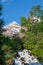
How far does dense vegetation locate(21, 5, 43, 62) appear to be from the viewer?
39.1 metres

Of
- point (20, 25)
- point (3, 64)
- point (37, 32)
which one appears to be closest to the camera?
point (3, 64)

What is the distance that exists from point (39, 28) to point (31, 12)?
23.2 feet

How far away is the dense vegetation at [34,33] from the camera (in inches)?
1540

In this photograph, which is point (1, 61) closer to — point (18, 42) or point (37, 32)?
point (18, 42)

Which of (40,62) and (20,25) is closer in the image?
(40,62)

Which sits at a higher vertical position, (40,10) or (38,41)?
(40,10)

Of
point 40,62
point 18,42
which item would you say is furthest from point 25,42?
point 40,62

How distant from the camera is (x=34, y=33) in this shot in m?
44.7

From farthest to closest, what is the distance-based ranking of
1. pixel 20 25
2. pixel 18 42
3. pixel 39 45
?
pixel 20 25
pixel 18 42
pixel 39 45

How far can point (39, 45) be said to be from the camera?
38594mm

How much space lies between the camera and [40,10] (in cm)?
5231

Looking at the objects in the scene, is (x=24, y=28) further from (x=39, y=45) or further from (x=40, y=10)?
(x=39, y=45)

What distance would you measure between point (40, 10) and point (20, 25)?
13.7ft

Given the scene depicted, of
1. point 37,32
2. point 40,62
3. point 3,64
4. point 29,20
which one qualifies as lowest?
point 3,64
